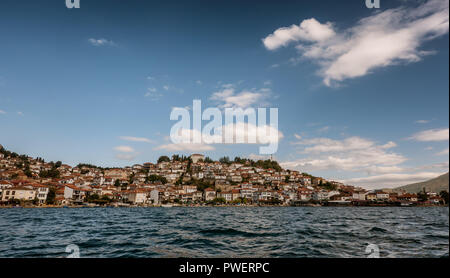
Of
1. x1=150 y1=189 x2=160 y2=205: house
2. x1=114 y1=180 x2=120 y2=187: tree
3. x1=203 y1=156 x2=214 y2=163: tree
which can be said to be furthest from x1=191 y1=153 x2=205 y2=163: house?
x1=150 y1=189 x2=160 y2=205: house

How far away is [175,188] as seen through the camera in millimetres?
109688

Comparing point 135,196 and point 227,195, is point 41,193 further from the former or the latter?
point 227,195

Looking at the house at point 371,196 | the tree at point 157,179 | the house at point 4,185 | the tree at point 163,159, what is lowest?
the house at point 371,196

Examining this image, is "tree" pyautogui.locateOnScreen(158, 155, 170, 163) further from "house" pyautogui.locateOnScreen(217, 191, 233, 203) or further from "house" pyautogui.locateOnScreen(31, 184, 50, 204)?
→ "house" pyautogui.locateOnScreen(31, 184, 50, 204)

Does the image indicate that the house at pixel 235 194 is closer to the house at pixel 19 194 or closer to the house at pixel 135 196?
the house at pixel 135 196

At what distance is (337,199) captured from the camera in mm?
101875

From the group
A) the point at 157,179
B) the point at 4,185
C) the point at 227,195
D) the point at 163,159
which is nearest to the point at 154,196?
the point at 227,195

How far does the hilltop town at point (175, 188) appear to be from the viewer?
7588 centimetres

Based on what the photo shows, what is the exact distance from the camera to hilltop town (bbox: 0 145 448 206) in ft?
249

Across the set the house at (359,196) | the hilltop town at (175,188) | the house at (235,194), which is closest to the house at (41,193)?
the hilltop town at (175,188)

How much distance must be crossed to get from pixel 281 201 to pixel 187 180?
5423 cm

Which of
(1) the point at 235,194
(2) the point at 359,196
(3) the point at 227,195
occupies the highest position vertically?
(1) the point at 235,194

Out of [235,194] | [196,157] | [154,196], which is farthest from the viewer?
[196,157]
